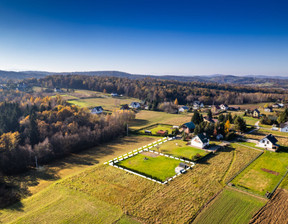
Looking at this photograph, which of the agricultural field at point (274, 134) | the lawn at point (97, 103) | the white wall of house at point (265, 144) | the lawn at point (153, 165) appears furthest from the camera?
the lawn at point (97, 103)

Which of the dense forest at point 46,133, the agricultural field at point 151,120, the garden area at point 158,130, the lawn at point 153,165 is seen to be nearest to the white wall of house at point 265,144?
the lawn at point 153,165

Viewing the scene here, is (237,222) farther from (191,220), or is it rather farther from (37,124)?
(37,124)

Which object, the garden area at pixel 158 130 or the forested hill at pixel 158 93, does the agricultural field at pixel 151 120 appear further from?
the forested hill at pixel 158 93

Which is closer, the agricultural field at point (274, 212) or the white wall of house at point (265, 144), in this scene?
the agricultural field at point (274, 212)

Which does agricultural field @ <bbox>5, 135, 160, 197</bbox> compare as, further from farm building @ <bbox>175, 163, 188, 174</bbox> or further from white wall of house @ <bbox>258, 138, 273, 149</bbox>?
white wall of house @ <bbox>258, 138, 273, 149</bbox>

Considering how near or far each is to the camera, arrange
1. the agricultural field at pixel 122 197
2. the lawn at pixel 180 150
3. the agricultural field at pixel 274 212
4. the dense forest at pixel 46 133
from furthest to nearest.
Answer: the lawn at pixel 180 150
the dense forest at pixel 46 133
the agricultural field at pixel 122 197
the agricultural field at pixel 274 212

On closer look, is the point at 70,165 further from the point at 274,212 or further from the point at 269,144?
the point at 269,144

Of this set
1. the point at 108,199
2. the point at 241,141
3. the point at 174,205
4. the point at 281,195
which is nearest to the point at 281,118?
the point at 241,141
